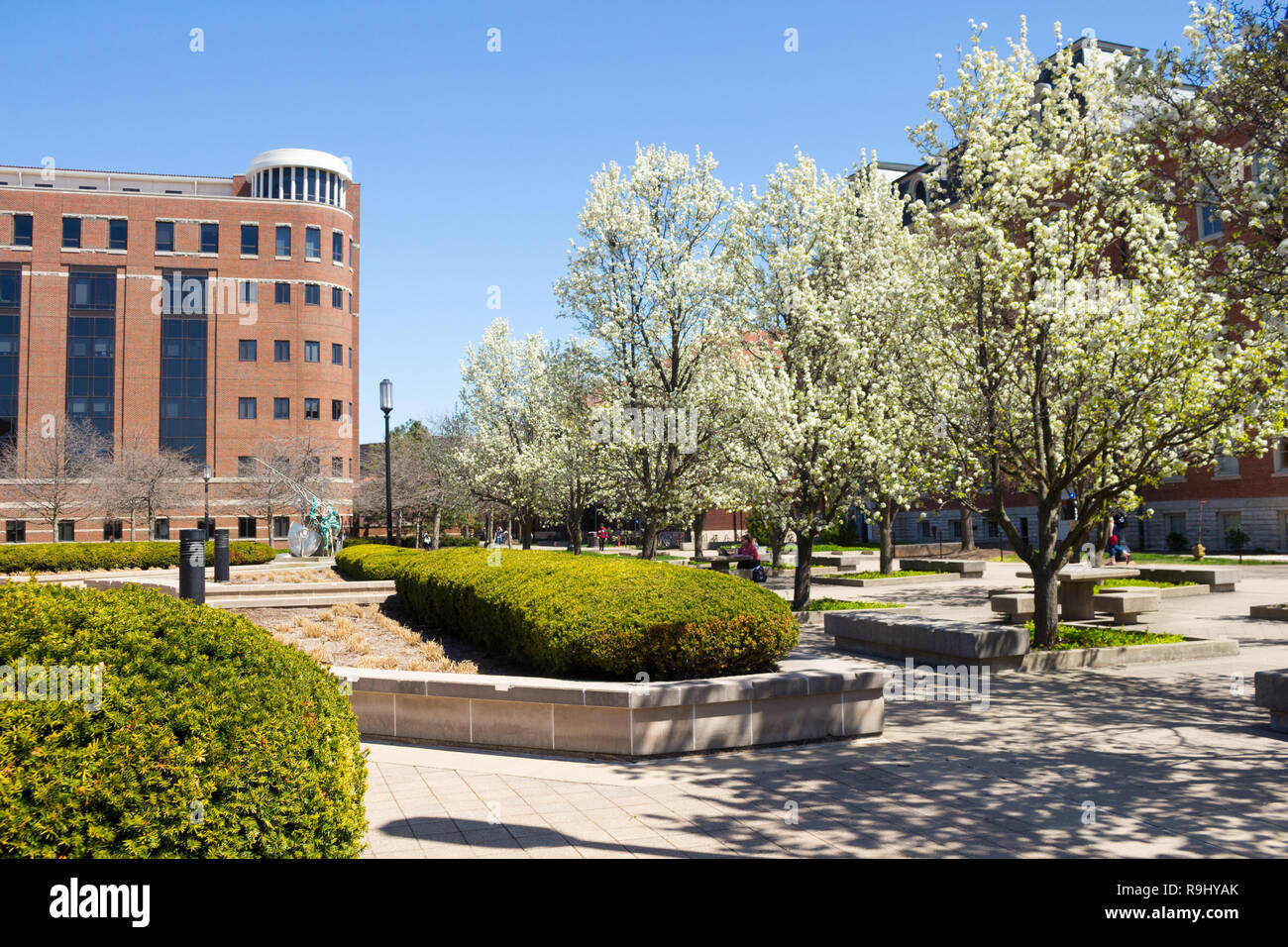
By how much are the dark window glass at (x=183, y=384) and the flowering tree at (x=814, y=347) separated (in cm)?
5278

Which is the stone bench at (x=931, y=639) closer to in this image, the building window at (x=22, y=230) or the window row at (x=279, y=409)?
the window row at (x=279, y=409)

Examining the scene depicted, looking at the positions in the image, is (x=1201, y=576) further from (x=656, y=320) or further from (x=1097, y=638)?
(x=656, y=320)

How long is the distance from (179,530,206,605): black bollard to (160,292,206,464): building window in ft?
171

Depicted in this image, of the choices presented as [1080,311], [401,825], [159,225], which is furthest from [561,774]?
[159,225]

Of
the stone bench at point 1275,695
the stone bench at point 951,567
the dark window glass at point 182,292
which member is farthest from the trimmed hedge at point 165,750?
the dark window glass at point 182,292

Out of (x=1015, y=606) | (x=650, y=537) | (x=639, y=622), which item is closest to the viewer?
(x=639, y=622)

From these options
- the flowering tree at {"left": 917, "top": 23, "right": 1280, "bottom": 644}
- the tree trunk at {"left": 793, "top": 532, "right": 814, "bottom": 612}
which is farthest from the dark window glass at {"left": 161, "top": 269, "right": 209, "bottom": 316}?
the flowering tree at {"left": 917, "top": 23, "right": 1280, "bottom": 644}

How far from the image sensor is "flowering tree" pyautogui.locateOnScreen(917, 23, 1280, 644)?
37.6 feet

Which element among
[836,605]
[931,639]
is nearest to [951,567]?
[836,605]

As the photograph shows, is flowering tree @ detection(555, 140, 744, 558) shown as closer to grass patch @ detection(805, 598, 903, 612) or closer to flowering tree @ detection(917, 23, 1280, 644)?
grass patch @ detection(805, 598, 903, 612)

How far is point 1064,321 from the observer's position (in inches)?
473

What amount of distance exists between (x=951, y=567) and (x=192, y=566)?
21.9 metres
